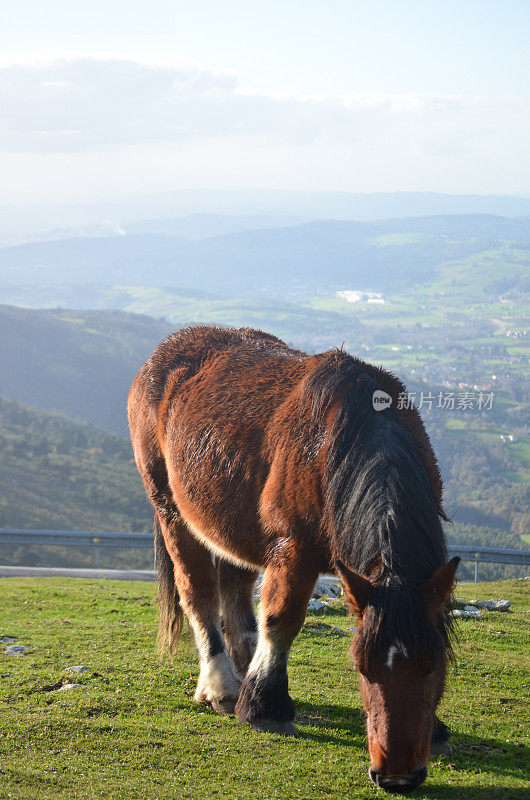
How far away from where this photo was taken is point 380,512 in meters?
5.10

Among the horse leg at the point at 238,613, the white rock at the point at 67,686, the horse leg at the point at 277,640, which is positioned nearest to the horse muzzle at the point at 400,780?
the horse leg at the point at 277,640

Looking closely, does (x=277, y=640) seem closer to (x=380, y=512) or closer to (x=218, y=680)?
(x=218, y=680)

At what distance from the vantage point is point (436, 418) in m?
74.8

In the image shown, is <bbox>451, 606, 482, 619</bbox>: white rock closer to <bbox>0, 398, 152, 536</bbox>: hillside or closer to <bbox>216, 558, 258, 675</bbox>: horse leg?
<bbox>216, 558, 258, 675</bbox>: horse leg

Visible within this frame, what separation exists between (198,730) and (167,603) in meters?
1.89

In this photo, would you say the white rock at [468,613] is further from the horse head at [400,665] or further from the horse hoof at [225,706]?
the horse head at [400,665]

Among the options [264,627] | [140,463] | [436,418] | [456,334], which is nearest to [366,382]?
[264,627]

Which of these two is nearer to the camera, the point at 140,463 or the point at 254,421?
the point at 254,421

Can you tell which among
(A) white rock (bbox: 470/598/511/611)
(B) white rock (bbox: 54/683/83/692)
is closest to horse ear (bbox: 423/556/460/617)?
(B) white rock (bbox: 54/683/83/692)

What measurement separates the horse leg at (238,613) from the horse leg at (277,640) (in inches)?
51.4

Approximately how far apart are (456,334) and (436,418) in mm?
60676

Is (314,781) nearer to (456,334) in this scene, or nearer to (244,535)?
(244,535)

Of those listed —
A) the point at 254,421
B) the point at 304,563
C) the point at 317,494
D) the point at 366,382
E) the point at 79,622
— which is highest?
the point at 366,382

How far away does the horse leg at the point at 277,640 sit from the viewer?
233 inches
